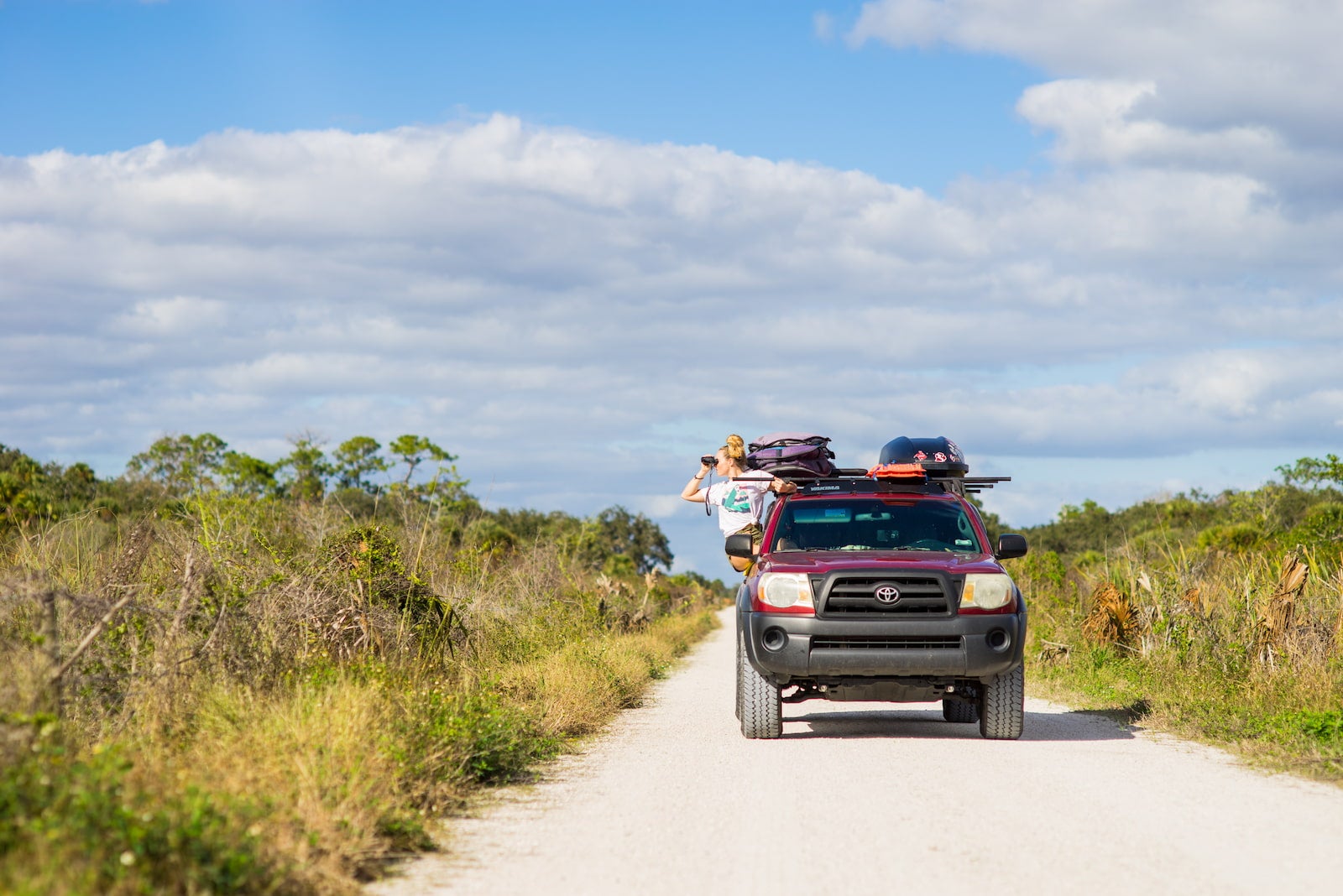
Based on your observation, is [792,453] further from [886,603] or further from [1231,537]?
[1231,537]

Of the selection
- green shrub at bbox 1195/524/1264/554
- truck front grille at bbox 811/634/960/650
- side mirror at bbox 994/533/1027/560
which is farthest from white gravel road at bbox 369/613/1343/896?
green shrub at bbox 1195/524/1264/554

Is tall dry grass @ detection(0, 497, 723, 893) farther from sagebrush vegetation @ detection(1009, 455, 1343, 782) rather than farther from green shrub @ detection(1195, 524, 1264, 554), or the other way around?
green shrub @ detection(1195, 524, 1264, 554)

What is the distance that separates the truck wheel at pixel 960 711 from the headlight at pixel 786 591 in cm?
292

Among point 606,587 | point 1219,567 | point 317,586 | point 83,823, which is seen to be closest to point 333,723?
point 83,823

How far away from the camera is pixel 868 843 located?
680 centimetres

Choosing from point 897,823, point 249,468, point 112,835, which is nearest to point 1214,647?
point 897,823

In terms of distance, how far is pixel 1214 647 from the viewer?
45.2ft

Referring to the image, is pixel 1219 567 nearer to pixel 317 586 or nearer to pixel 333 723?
pixel 317 586

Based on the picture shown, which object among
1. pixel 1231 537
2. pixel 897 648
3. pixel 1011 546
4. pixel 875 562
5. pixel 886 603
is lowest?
pixel 897 648

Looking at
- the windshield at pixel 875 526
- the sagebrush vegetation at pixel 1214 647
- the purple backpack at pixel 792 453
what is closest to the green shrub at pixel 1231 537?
the sagebrush vegetation at pixel 1214 647

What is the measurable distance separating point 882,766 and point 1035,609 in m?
12.9

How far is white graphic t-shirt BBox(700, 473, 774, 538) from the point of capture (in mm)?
15164

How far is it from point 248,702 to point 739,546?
4952 millimetres

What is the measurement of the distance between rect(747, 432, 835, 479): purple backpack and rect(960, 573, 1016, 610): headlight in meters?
4.07
